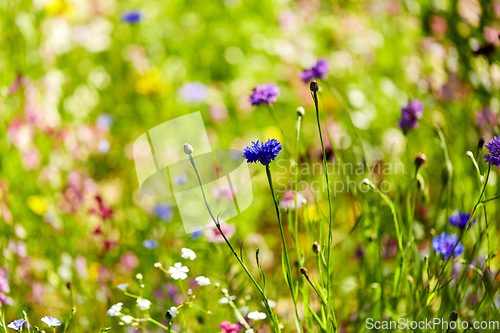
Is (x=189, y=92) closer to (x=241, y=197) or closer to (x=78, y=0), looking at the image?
(x=241, y=197)

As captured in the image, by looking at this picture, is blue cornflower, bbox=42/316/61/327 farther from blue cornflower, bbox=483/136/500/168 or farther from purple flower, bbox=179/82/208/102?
purple flower, bbox=179/82/208/102

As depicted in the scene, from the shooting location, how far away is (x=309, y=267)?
1.22 meters

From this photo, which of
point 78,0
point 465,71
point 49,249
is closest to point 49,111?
point 49,249

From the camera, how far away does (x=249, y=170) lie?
1251 millimetres

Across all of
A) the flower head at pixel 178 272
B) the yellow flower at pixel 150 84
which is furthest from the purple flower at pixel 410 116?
the yellow flower at pixel 150 84

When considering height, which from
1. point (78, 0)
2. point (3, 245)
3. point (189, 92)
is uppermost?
point (78, 0)

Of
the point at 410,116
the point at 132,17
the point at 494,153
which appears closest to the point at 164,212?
the point at 410,116

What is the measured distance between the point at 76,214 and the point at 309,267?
73 cm

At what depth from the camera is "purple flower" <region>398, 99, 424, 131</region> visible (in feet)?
3.21

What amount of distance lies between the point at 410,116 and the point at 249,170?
49 centimetres

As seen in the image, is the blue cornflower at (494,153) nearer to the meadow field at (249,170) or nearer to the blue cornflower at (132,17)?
the meadow field at (249,170)

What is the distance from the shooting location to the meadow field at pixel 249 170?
0.82 m

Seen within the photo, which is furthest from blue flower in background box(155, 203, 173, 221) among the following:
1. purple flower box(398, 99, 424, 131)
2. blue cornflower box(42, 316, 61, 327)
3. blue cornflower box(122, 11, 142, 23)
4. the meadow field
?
blue cornflower box(122, 11, 142, 23)

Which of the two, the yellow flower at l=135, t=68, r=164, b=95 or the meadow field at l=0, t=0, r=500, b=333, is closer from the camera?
the meadow field at l=0, t=0, r=500, b=333
